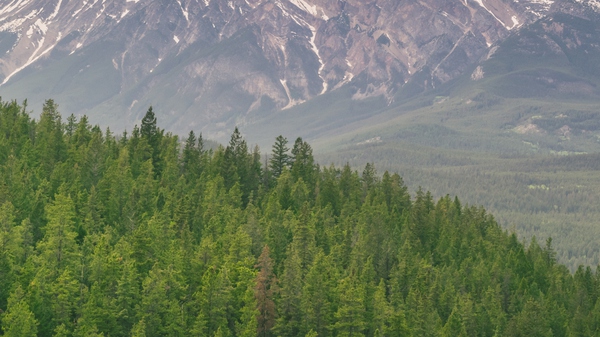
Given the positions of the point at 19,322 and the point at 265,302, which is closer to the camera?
the point at 19,322

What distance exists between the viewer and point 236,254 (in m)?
118

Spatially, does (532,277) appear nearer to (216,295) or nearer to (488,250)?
(488,250)

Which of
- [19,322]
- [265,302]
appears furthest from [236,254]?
[19,322]

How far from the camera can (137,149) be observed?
16875cm

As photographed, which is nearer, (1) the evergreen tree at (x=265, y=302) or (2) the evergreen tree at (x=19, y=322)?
(2) the evergreen tree at (x=19, y=322)

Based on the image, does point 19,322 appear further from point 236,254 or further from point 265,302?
point 236,254

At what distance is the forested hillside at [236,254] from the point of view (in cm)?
10219

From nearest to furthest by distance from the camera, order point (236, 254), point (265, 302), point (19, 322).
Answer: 1. point (19, 322)
2. point (265, 302)
3. point (236, 254)

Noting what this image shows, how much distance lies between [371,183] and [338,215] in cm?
2308

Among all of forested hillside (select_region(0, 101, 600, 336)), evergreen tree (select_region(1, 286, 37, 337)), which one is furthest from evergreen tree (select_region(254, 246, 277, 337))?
evergreen tree (select_region(1, 286, 37, 337))

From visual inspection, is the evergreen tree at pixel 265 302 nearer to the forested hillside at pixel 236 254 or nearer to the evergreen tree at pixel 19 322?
the forested hillside at pixel 236 254

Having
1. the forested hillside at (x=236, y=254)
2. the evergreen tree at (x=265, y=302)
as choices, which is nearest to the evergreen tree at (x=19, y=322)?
the forested hillside at (x=236, y=254)

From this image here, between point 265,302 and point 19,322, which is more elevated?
point 19,322

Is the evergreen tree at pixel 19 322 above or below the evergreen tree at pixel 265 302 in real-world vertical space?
above
